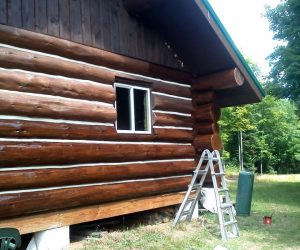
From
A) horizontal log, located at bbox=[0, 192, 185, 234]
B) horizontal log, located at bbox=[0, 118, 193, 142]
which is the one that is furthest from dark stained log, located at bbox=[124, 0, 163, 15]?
horizontal log, located at bbox=[0, 192, 185, 234]

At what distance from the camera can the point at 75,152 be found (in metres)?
6.64

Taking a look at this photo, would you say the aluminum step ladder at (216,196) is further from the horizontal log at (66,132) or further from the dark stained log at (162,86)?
the dark stained log at (162,86)

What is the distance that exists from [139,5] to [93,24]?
1.30 meters

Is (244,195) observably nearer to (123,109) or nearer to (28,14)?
(123,109)

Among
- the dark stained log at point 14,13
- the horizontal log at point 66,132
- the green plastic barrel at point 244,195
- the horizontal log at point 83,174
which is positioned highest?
A: the dark stained log at point 14,13

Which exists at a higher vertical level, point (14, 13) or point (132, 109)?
point (14, 13)

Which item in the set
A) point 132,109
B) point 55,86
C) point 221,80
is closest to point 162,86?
point 132,109

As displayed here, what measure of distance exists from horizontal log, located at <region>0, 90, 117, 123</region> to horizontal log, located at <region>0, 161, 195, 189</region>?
924mm

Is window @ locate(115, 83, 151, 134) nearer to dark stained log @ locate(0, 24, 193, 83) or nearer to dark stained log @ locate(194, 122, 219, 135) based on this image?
dark stained log @ locate(0, 24, 193, 83)

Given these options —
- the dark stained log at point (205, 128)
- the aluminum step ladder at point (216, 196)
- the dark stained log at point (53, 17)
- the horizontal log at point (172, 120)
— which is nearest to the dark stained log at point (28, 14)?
the dark stained log at point (53, 17)

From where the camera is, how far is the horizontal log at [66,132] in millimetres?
5770

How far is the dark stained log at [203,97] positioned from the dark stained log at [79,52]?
974 mm

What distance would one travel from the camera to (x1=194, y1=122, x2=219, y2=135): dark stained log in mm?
9875

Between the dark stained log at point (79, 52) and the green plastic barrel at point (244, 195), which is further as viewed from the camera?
the green plastic barrel at point (244, 195)
